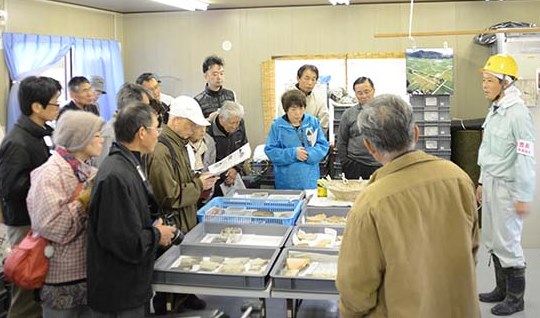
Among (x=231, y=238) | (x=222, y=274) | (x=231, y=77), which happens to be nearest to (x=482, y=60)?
(x=231, y=77)

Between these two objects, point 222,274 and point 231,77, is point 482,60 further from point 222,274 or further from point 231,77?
point 222,274

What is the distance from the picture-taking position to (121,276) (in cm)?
223

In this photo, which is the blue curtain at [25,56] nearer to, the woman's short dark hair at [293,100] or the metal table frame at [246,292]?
the woman's short dark hair at [293,100]

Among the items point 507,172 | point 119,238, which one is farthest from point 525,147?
point 119,238

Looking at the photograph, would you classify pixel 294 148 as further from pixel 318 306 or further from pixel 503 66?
pixel 503 66

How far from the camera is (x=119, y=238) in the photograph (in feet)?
7.04

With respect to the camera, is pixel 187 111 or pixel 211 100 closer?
pixel 187 111

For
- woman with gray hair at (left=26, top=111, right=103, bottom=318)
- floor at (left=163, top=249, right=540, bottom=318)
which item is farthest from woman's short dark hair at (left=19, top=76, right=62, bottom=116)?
floor at (left=163, top=249, right=540, bottom=318)

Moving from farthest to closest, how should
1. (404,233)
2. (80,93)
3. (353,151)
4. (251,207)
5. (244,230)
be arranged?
(353,151)
(80,93)
(251,207)
(244,230)
(404,233)

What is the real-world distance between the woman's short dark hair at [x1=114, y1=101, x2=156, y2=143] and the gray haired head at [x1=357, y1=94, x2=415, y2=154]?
3.50 ft

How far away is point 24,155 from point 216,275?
1225 millimetres

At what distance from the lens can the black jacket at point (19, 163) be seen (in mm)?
2699

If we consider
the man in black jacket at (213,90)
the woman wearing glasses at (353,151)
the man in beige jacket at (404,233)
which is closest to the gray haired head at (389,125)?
the man in beige jacket at (404,233)

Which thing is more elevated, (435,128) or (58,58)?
(58,58)
